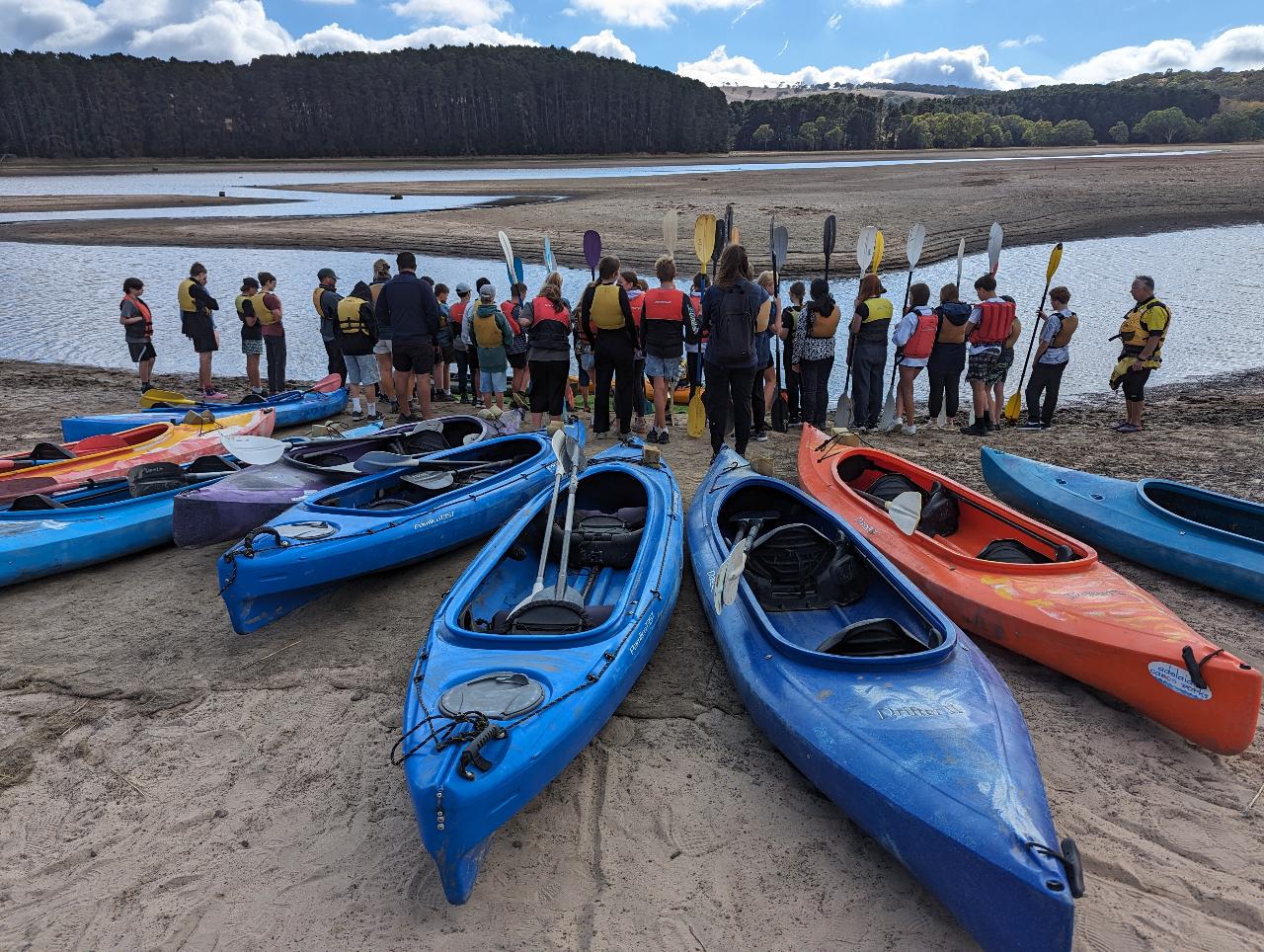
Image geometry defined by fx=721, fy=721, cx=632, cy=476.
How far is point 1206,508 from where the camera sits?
16.8 feet

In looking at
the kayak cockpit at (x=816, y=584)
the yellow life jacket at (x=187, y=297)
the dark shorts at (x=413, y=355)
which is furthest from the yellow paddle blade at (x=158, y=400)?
the kayak cockpit at (x=816, y=584)

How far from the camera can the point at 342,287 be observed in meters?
17.3

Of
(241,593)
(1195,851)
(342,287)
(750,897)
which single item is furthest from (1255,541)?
(342,287)

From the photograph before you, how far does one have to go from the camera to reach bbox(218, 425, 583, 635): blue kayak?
4.07 m

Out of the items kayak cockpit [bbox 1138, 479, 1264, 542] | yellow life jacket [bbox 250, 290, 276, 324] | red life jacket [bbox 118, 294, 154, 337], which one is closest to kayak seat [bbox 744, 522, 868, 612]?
kayak cockpit [bbox 1138, 479, 1264, 542]

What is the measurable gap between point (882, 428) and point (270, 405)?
7160mm

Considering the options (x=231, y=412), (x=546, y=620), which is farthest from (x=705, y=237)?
(x=546, y=620)

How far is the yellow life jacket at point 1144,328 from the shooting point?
6.95 metres

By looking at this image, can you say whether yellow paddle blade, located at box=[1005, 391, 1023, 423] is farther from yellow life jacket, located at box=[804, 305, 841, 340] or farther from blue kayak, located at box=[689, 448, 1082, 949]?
blue kayak, located at box=[689, 448, 1082, 949]

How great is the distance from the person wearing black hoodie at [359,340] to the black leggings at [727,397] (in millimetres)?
3888

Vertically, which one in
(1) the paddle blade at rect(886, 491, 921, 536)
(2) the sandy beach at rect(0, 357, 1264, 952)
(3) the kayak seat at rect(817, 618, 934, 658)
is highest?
(1) the paddle blade at rect(886, 491, 921, 536)

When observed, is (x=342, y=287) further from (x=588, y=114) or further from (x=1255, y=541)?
(x=588, y=114)

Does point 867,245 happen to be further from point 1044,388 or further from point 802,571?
point 802,571

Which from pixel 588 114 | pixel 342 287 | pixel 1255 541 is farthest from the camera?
pixel 588 114
